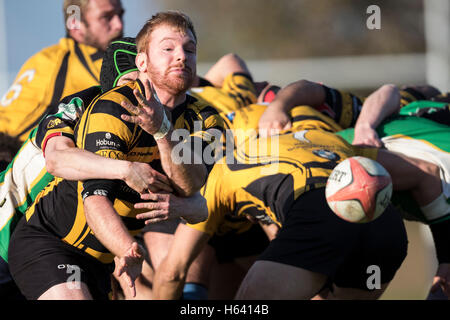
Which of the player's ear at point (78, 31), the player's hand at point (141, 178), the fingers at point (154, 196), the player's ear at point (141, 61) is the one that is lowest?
the fingers at point (154, 196)

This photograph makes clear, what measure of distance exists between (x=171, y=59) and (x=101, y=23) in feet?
9.65

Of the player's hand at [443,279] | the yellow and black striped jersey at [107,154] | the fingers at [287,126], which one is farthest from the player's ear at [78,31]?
the player's hand at [443,279]

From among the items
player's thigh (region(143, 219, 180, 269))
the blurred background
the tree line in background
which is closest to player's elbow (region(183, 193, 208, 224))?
player's thigh (region(143, 219, 180, 269))

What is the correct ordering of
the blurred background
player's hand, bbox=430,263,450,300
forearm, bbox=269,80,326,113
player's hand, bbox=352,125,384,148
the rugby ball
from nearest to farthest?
the rugby ball < player's hand, bbox=430,263,450,300 < player's hand, bbox=352,125,384,148 < forearm, bbox=269,80,326,113 < the blurred background

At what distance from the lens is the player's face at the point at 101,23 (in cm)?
575

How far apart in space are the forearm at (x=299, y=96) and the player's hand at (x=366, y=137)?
1.58ft

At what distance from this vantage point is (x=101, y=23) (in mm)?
5777

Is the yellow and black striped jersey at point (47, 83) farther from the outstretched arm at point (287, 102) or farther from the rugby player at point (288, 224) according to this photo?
the rugby player at point (288, 224)

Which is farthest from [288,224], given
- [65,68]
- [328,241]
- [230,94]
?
[65,68]

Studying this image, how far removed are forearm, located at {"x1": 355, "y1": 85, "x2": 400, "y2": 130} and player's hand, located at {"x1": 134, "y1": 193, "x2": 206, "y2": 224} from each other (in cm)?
195

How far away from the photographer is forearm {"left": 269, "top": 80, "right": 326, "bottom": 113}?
4.62 m

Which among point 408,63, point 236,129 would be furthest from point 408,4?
point 236,129

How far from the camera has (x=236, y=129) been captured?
470 centimetres

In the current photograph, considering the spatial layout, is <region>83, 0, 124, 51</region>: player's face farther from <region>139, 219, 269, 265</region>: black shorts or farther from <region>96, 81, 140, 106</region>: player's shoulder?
<region>96, 81, 140, 106</region>: player's shoulder
